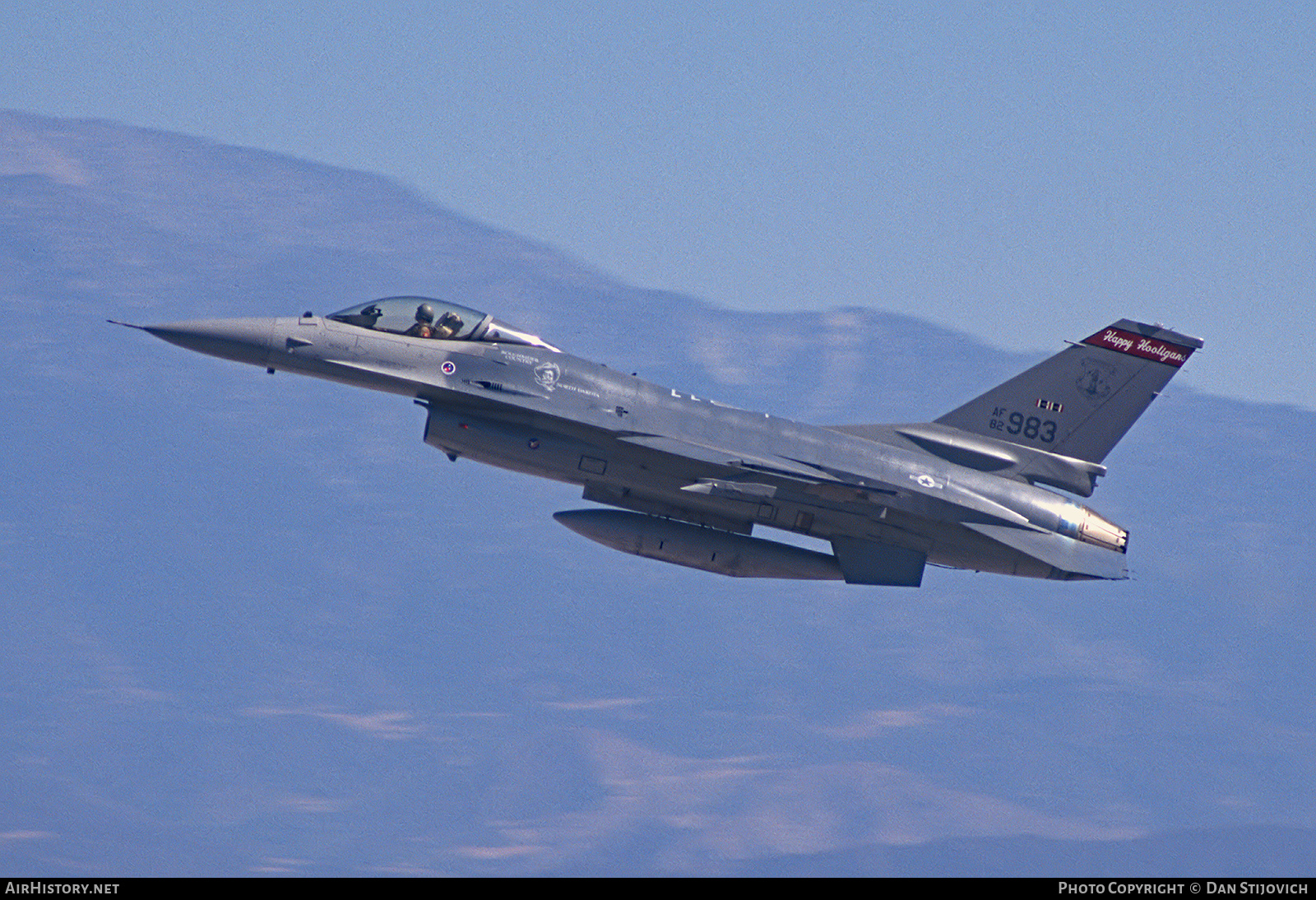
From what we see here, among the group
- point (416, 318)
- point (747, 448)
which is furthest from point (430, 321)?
point (747, 448)

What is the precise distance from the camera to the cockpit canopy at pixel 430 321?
26641 mm

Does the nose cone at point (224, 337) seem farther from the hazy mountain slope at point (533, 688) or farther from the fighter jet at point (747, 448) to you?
the hazy mountain slope at point (533, 688)

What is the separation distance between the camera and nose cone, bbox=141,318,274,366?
25.6 metres

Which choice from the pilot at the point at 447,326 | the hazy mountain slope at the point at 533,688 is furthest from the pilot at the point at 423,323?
the hazy mountain slope at the point at 533,688

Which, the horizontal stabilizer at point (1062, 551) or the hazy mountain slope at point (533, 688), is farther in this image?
the hazy mountain slope at point (533, 688)

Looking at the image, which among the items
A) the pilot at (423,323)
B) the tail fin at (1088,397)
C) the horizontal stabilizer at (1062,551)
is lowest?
the horizontal stabilizer at (1062,551)

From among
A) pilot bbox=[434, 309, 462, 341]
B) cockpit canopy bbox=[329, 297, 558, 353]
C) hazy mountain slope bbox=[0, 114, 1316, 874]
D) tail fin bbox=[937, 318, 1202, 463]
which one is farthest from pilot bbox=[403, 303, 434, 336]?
hazy mountain slope bbox=[0, 114, 1316, 874]

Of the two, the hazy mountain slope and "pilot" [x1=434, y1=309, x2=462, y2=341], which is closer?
"pilot" [x1=434, y1=309, x2=462, y2=341]

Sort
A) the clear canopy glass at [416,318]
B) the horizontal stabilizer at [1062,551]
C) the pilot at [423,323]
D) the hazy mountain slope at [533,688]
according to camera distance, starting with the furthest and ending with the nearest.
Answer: the hazy mountain slope at [533,688]
the horizontal stabilizer at [1062,551]
the pilot at [423,323]
the clear canopy glass at [416,318]

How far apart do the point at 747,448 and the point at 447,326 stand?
5.85m

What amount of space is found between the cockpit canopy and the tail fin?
910 centimetres

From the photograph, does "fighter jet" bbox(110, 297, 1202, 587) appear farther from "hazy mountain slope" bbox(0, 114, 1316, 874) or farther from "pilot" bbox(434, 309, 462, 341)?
"hazy mountain slope" bbox(0, 114, 1316, 874)

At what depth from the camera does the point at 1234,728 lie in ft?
470

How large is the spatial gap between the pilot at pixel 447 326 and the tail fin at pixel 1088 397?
9851 millimetres
